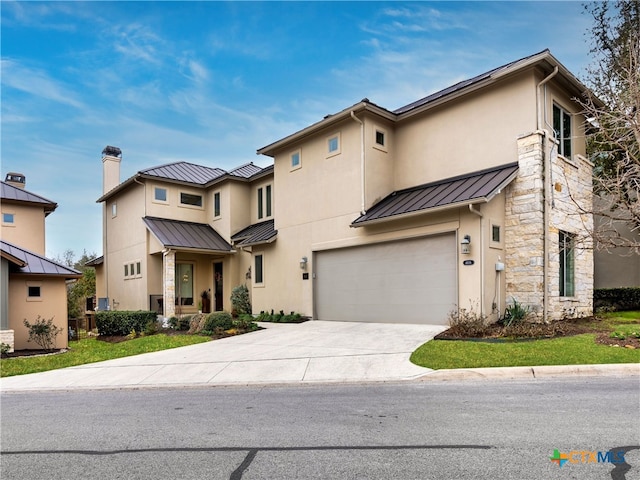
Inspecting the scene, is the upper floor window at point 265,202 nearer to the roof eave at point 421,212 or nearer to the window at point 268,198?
the window at point 268,198

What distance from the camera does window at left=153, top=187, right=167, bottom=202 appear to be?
835 inches

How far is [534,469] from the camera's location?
3.69m

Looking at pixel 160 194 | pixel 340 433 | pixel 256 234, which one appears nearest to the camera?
pixel 340 433

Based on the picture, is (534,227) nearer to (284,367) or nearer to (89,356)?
(284,367)

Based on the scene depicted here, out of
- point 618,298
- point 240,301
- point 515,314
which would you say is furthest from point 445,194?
point 240,301

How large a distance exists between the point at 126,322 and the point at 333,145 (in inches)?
392

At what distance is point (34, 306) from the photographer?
49.4 ft

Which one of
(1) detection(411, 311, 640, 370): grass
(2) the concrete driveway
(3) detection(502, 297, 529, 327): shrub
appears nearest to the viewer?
(1) detection(411, 311, 640, 370): grass

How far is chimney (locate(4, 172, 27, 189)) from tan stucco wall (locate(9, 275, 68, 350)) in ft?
41.4

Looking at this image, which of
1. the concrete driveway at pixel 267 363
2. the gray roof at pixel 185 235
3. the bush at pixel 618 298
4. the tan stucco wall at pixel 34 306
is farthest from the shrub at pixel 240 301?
the bush at pixel 618 298

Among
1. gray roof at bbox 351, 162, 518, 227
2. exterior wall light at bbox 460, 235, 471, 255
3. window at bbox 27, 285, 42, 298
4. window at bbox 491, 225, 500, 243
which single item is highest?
gray roof at bbox 351, 162, 518, 227

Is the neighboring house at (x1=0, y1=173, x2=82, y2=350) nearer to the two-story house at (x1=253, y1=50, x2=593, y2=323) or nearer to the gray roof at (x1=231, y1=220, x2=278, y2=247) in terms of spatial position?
the gray roof at (x1=231, y1=220, x2=278, y2=247)

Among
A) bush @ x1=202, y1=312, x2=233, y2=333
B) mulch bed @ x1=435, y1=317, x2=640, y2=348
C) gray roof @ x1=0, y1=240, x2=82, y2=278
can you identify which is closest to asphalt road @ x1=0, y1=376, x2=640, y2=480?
mulch bed @ x1=435, y1=317, x2=640, y2=348

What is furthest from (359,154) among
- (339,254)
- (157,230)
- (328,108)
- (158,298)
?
(158,298)
